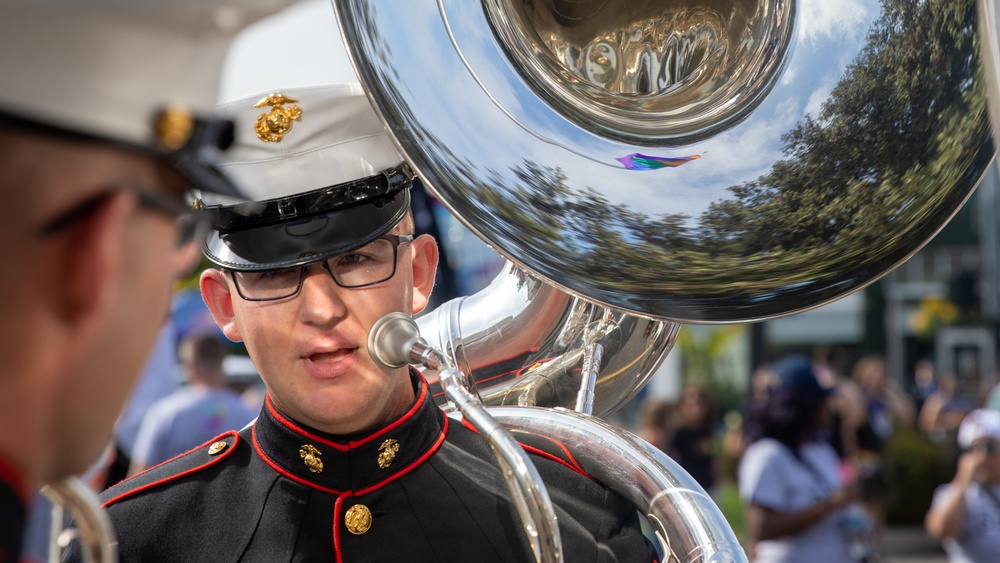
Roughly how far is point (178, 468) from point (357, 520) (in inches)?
14.9

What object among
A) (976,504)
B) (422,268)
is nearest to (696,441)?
(976,504)

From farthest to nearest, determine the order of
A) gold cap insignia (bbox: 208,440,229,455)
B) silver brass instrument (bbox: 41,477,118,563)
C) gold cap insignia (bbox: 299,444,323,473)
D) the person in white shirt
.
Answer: the person in white shirt, gold cap insignia (bbox: 208,440,229,455), gold cap insignia (bbox: 299,444,323,473), silver brass instrument (bbox: 41,477,118,563)

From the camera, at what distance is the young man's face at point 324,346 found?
182 cm

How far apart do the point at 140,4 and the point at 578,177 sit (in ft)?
3.12

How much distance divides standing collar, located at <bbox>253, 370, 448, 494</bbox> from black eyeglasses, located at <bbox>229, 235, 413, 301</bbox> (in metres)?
0.24

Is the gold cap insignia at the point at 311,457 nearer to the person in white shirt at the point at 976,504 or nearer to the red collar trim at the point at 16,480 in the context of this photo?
the red collar trim at the point at 16,480

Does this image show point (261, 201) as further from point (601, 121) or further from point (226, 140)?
point (226, 140)

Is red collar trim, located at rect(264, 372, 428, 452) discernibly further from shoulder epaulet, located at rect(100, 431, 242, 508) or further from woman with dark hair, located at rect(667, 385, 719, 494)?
woman with dark hair, located at rect(667, 385, 719, 494)

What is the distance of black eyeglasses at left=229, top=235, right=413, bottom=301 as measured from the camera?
1.84 m

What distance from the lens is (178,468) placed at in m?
2.06

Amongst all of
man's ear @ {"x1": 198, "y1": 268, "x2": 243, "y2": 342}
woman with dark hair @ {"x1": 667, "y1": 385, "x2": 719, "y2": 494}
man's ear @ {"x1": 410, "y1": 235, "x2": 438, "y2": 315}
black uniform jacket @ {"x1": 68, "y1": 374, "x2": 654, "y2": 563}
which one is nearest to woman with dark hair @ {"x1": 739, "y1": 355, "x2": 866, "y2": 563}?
woman with dark hair @ {"x1": 667, "y1": 385, "x2": 719, "y2": 494}

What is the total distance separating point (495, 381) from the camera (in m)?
2.21

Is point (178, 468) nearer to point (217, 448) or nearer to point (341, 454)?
point (217, 448)

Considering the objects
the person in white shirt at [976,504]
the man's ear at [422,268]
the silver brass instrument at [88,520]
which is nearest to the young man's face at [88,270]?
the silver brass instrument at [88,520]
